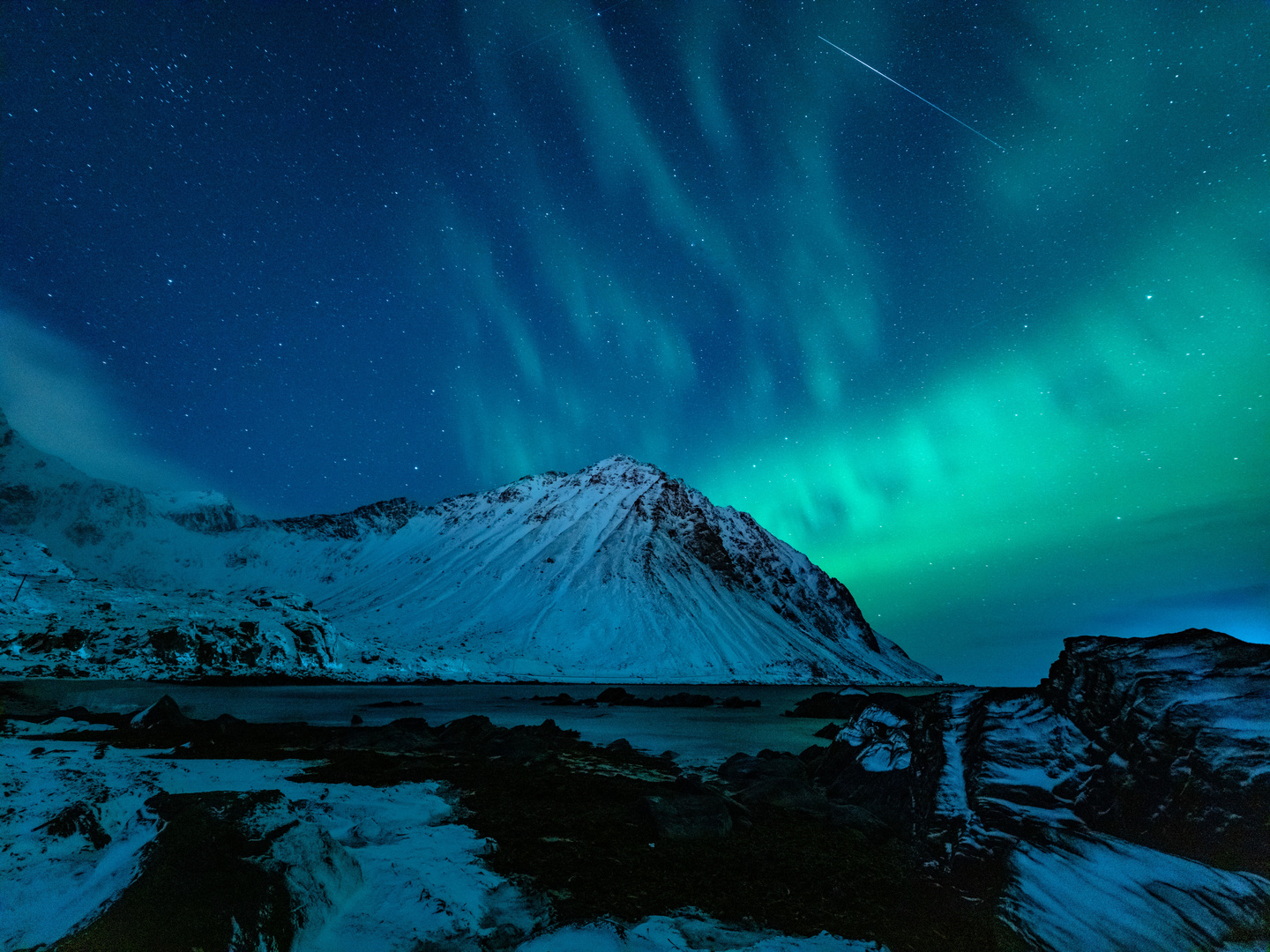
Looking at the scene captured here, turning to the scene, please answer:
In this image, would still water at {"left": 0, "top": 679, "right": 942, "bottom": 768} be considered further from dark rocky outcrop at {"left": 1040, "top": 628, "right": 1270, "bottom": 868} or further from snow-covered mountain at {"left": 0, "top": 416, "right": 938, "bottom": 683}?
snow-covered mountain at {"left": 0, "top": 416, "right": 938, "bottom": 683}

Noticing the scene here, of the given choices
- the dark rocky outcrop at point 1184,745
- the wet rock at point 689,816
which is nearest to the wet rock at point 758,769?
the wet rock at point 689,816

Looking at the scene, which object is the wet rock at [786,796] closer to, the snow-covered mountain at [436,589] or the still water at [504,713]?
the still water at [504,713]

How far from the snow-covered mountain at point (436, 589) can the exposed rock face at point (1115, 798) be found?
2538 inches

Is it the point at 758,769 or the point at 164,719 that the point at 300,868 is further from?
the point at 164,719

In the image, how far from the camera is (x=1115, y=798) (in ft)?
21.2

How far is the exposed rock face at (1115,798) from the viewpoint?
202 inches

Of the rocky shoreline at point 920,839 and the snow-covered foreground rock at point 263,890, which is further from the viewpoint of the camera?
the rocky shoreline at point 920,839

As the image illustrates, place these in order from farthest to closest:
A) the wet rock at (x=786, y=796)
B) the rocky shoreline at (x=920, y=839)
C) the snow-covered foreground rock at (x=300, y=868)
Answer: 1. the wet rock at (x=786, y=796)
2. the rocky shoreline at (x=920, y=839)
3. the snow-covered foreground rock at (x=300, y=868)

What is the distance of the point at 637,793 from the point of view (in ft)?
34.4

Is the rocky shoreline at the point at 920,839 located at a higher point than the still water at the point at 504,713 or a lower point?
higher

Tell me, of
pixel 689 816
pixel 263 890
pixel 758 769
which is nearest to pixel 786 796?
pixel 689 816

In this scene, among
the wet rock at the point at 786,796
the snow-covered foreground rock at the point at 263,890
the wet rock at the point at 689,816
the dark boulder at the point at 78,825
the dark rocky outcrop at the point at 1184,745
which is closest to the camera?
the snow-covered foreground rock at the point at 263,890

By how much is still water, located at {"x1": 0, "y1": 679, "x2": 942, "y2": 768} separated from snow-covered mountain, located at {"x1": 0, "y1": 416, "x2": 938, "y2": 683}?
1827cm

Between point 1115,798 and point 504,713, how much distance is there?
32.0m
